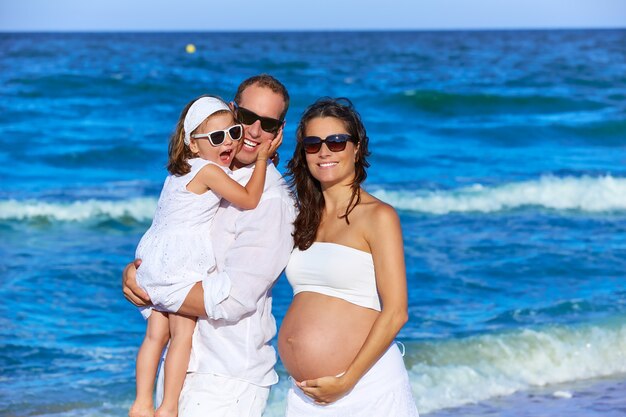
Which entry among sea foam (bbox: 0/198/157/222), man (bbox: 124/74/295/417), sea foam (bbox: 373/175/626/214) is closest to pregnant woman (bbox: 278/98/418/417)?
man (bbox: 124/74/295/417)

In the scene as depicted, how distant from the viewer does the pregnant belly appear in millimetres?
3355

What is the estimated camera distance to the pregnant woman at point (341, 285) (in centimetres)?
325

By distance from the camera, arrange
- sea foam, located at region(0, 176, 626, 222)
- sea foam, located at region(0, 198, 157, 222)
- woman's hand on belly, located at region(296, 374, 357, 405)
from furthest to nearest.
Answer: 1. sea foam, located at region(0, 176, 626, 222)
2. sea foam, located at region(0, 198, 157, 222)
3. woman's hand on belly, located at region(296, 374, 357, 405)

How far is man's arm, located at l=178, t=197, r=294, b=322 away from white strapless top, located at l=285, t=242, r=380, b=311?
106mm

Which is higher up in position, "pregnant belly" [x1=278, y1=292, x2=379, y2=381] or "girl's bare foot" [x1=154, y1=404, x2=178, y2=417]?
"pregnant belly" [x1=278, y1=292, x2=379, y2=381]

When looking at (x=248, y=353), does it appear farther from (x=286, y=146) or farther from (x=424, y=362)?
(x=286, y=146)

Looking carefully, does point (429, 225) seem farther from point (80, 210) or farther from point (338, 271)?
point (338, 271)

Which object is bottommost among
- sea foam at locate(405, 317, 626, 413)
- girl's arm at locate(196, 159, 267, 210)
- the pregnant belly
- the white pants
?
sea foam at locate(405, 317, 626, 413)

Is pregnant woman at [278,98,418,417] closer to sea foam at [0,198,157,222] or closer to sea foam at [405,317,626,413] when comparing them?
sea foam at [405,317,626,413]

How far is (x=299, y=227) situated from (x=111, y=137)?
660 inches

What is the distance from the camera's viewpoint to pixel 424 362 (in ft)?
24.0

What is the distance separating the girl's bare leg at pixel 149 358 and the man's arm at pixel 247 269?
0.22 metres

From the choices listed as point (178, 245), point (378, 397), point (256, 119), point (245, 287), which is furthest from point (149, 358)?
point (256, 119)

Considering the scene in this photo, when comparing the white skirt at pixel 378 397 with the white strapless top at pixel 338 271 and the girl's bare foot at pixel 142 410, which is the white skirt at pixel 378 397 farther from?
the girl's bare foot at pixel 142 410
